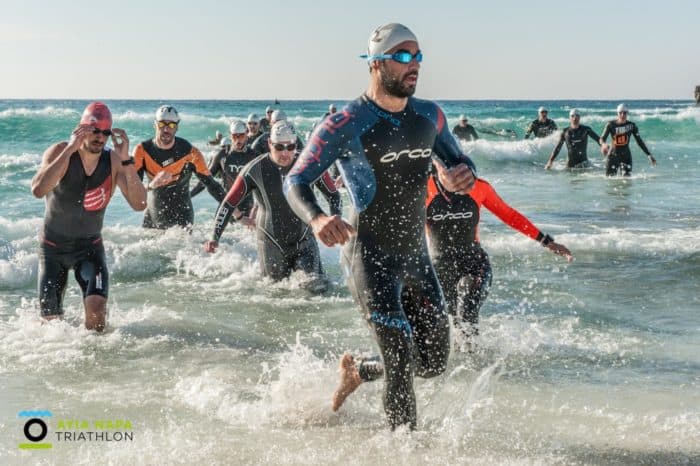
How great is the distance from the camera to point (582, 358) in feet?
20.0

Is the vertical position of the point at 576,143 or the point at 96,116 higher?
the point at 96,116

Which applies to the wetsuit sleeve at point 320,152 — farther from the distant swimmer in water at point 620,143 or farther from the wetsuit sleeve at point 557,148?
the wetsuit sleeve at point 557,148

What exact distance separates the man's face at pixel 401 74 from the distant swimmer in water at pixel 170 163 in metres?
5.29

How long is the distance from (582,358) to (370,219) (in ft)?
8.92

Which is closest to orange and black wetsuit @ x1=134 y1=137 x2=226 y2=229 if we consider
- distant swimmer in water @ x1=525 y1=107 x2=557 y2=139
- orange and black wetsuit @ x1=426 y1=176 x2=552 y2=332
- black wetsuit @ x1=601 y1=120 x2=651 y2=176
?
orange and black wetsuit @ x1=426 y1=176 x2=552 y2=332

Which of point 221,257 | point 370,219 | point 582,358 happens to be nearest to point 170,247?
point 221,257

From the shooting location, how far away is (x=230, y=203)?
798cm

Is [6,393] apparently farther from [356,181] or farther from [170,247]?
[170,247]

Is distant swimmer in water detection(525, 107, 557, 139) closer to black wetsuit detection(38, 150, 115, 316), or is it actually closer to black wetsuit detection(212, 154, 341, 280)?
black wetsuit detection(212, 154, 341, 280)

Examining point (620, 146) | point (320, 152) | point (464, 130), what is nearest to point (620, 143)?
point (620, 146)

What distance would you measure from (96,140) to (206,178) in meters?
3.38

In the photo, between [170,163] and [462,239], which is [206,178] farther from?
[462,239]

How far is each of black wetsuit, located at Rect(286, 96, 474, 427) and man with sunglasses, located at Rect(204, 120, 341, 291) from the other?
3.45 metres

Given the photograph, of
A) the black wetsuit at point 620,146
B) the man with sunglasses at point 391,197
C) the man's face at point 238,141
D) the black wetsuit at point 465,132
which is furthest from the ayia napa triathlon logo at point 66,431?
the black wetsuit at point 465,132
